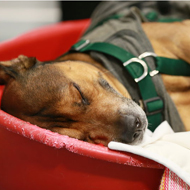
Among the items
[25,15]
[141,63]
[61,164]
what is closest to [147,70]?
[141,63]

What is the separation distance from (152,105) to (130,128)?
34 centimetres

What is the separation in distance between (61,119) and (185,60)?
0.85 meters

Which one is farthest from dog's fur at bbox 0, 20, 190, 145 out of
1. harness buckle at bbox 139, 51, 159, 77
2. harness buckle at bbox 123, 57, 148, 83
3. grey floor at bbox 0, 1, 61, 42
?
grey floor at bbox 0, 1, 61, 42

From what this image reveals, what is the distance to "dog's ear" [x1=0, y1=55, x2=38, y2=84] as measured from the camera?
1433mm

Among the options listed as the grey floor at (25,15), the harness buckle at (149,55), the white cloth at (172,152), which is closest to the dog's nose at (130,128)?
the white cloth at (172,152)

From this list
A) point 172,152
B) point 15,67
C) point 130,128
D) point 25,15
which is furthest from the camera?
point 25,15

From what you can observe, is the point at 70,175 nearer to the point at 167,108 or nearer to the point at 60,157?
the point at 60,157

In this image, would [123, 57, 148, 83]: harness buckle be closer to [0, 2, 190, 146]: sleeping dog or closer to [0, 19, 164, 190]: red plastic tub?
[0, 2, 190, 146]: sleeping dog

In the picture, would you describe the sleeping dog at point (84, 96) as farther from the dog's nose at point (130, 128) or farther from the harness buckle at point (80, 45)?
the harness buckle at point (80, 45)

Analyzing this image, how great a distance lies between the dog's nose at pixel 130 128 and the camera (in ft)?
3.86

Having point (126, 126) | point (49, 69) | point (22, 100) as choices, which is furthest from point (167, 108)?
point (22, 100)

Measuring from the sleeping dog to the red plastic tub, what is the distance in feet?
0.52

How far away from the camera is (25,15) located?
153 inches

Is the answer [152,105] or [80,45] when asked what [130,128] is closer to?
[152,105]
